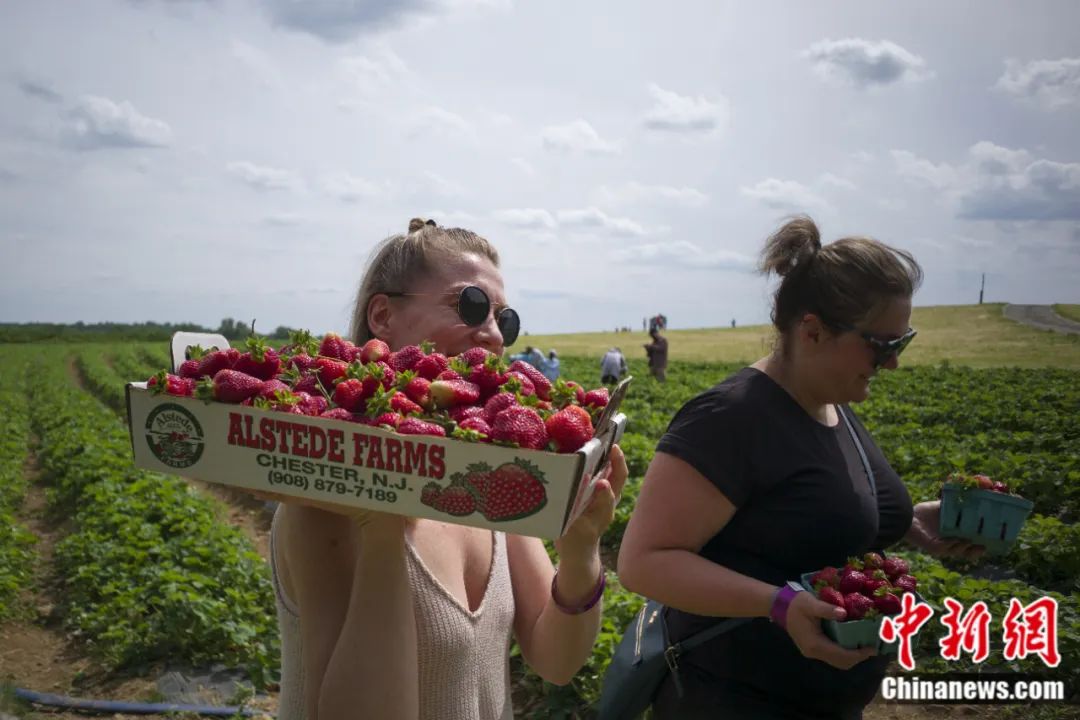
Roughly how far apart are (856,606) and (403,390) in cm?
134

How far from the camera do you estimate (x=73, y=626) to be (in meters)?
6.61

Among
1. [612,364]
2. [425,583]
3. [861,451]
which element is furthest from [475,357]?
[612,364]

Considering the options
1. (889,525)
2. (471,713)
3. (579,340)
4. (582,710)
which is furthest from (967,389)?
(579,340)

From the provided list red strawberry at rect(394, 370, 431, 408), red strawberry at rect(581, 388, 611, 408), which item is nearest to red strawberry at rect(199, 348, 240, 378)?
red strawberry at rect(394, 370, 431, 408)

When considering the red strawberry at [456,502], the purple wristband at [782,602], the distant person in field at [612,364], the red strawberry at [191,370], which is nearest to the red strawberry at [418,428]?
the red strawberry at [456,502]

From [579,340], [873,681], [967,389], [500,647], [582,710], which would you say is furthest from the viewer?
[579,340]

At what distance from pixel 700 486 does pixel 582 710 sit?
299 cm

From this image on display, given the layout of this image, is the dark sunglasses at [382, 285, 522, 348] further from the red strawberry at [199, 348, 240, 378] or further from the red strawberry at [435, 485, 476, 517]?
the red strawberry at [435, 485, 476, 517]

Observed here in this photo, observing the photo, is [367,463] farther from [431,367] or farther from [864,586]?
[864,586]

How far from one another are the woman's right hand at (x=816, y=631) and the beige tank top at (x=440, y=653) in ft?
2.63

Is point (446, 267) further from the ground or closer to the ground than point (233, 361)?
further from the ground

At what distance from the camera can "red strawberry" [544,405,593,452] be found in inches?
58.2

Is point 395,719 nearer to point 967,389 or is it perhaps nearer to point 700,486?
point 700,486

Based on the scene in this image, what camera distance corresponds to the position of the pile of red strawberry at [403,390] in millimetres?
1486
